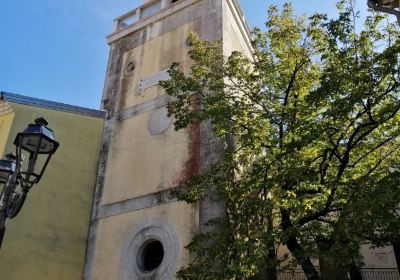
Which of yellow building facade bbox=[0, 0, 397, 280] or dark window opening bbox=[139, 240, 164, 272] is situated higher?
yellow building facade bbox=[0, 0, 397, 280]

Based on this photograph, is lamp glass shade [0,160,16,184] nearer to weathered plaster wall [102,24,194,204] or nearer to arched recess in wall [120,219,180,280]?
arched recess in wall [120,219,180,280]

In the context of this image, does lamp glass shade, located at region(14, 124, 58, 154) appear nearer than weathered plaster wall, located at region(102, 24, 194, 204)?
Yes

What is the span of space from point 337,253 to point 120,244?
260 inches

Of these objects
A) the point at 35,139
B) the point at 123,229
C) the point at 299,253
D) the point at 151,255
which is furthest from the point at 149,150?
the point at 35,139

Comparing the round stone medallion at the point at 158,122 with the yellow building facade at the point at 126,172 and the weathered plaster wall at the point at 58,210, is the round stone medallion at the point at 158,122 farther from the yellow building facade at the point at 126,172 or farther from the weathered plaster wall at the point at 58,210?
the weathered plaster wall at the point at 58,210

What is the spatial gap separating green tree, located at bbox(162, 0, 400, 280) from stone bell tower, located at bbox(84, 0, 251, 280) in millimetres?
1275

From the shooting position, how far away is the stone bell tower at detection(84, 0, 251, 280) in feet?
37.3

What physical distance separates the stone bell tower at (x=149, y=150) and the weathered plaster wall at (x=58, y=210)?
15.8 inches

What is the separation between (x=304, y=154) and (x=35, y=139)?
5.34 metres

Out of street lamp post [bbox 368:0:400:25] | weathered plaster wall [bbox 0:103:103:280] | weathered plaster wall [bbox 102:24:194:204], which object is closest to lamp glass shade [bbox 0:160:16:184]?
weathered plaster wall [bbox 0:103:103:280]

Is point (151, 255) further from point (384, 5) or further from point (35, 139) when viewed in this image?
point (384, 5)

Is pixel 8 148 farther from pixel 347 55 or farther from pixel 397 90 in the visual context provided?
pixel 397 90

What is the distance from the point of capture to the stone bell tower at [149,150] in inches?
447

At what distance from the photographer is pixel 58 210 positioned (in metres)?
12.9
